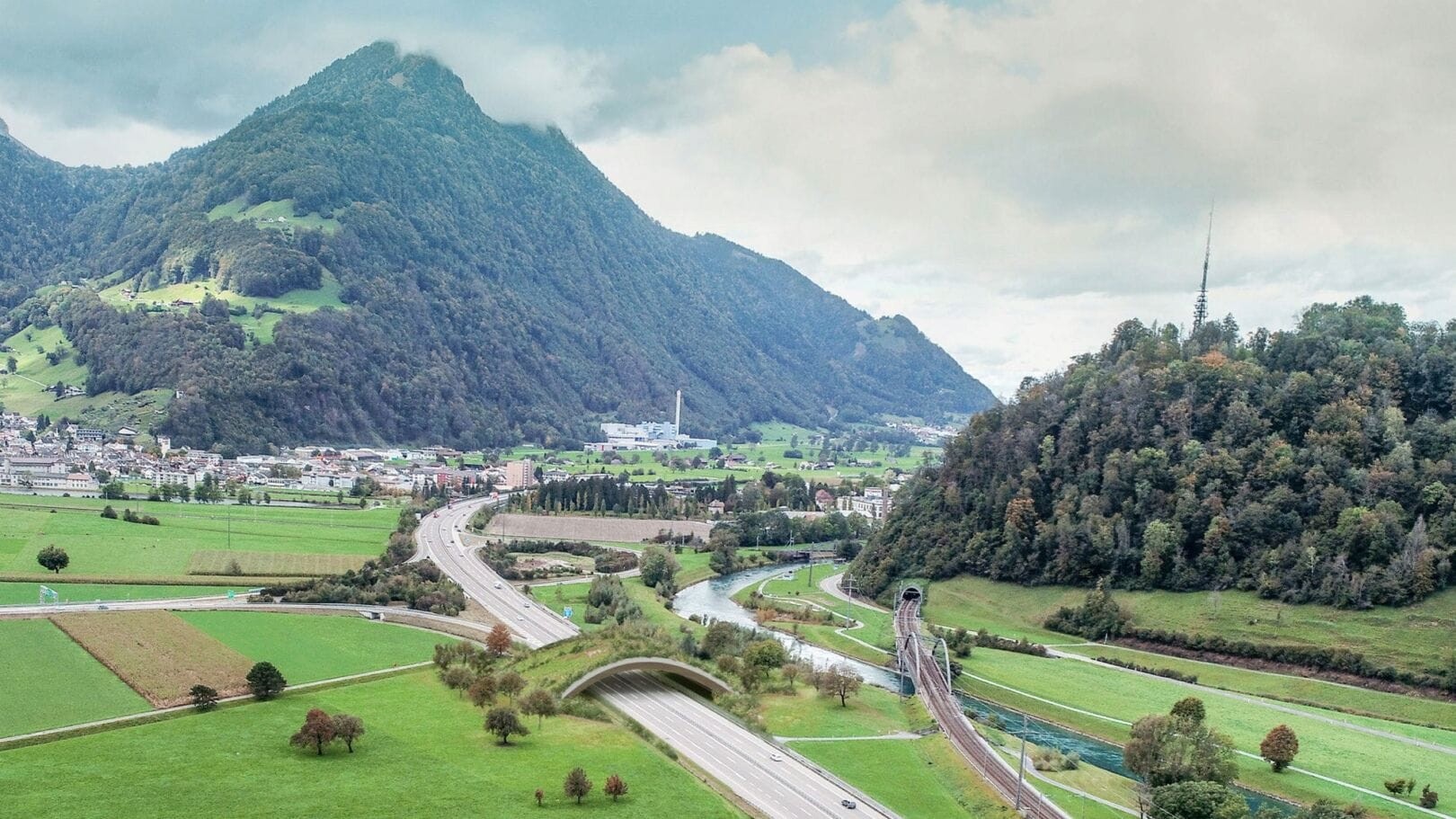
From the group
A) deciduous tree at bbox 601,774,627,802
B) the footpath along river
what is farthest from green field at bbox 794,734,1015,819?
deciduous tree at bbox 601,774,627,802

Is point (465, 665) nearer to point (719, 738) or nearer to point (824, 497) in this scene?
point (719, 738)

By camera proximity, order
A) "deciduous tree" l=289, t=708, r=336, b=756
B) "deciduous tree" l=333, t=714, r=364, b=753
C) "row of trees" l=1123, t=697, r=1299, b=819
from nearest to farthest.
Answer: "row of trees" l=1123, t=697, r=1299, b=819, "deciduous tree" l=289, t=708, r=336, b=756, "deciduous tree" l=333, t=714, r=364, b=753

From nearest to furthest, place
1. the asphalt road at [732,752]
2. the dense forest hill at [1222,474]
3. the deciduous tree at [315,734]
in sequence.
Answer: the asphalt road at [732,752] < the deciduous tree at [315,734] < the dense forest hill at [1222,474]

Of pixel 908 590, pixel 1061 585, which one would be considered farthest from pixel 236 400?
pixel 1061 585

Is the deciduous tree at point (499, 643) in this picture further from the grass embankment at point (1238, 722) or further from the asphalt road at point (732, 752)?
the grass embankment at point (1238, 722)

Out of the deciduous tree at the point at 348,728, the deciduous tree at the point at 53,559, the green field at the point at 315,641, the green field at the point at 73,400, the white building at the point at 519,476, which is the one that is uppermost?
the green field at the point at 73,400

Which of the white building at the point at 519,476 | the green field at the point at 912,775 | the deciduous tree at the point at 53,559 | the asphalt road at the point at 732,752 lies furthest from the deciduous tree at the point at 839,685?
the white building at the point at 519,476

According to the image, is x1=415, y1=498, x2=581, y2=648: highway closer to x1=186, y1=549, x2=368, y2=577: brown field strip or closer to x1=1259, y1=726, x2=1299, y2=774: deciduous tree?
x1=186, y1=549, x2=368, y2=577: brown field strip
